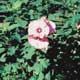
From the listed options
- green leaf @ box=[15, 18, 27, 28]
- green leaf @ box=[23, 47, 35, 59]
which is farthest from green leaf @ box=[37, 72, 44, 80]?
green leaf @ box=[15, 18, 27, 28]

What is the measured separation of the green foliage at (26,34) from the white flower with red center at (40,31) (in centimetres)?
6

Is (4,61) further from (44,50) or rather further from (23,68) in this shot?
(44,50)

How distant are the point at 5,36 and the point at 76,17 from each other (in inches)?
24.4

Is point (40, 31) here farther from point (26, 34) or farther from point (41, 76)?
point (41, 76)

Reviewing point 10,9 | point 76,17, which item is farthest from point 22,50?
point 76,17

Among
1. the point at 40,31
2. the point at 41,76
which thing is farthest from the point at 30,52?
the point at 41,76

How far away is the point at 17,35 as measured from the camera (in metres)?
2.81

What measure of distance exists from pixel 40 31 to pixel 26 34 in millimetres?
166

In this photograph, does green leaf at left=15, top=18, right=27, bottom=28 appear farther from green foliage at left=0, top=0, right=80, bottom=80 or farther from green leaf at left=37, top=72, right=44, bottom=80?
green leaf at left=37, top=72, right=44, bottom=80

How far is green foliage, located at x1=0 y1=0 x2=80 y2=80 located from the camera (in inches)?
109

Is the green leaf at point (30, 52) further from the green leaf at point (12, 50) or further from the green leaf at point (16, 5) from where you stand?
the green leaf at point (16, 5)

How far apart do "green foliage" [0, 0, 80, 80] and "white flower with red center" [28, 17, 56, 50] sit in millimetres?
60

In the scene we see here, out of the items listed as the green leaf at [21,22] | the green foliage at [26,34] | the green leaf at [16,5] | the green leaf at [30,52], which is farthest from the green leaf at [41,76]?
the green leaf at [16,5]

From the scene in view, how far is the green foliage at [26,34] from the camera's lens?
2.76 m
